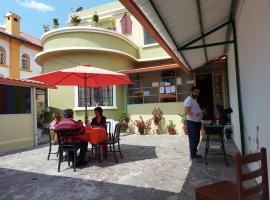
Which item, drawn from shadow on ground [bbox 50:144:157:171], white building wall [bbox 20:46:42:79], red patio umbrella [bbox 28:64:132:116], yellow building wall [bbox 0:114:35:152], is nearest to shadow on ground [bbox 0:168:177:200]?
shadow on ground [bbox 50:144:157:171]

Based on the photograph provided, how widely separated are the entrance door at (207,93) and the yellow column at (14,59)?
17547 mm

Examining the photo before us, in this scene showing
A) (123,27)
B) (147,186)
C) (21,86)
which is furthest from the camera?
(123,27)

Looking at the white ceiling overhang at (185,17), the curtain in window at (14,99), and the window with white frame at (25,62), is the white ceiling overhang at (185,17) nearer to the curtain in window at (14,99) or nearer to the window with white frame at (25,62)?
the curtain in window at (14,99)

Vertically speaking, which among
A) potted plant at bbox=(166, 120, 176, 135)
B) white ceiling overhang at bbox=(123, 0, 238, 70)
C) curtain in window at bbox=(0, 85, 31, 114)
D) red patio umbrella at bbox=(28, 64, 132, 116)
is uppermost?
white ceiling overhang at bbox=(123, 0, 238, 70)

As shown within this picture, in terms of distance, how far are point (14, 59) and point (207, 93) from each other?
1836cm

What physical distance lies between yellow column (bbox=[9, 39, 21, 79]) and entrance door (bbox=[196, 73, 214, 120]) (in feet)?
57.6

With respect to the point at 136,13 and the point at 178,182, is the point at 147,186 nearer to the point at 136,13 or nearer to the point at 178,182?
the point at 178,182

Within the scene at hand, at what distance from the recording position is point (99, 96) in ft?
40.7

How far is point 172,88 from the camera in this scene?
1162 centimetres

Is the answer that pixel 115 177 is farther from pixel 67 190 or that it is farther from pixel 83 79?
pixel 83 79

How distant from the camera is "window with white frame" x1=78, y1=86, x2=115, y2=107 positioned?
12.2 metres

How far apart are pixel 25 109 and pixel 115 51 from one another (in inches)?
216

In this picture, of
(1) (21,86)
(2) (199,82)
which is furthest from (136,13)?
(2) (199,82)

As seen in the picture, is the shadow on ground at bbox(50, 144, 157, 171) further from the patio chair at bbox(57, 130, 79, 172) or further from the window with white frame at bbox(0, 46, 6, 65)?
the window with white frame at bbox(0, 46, 6, 65)
